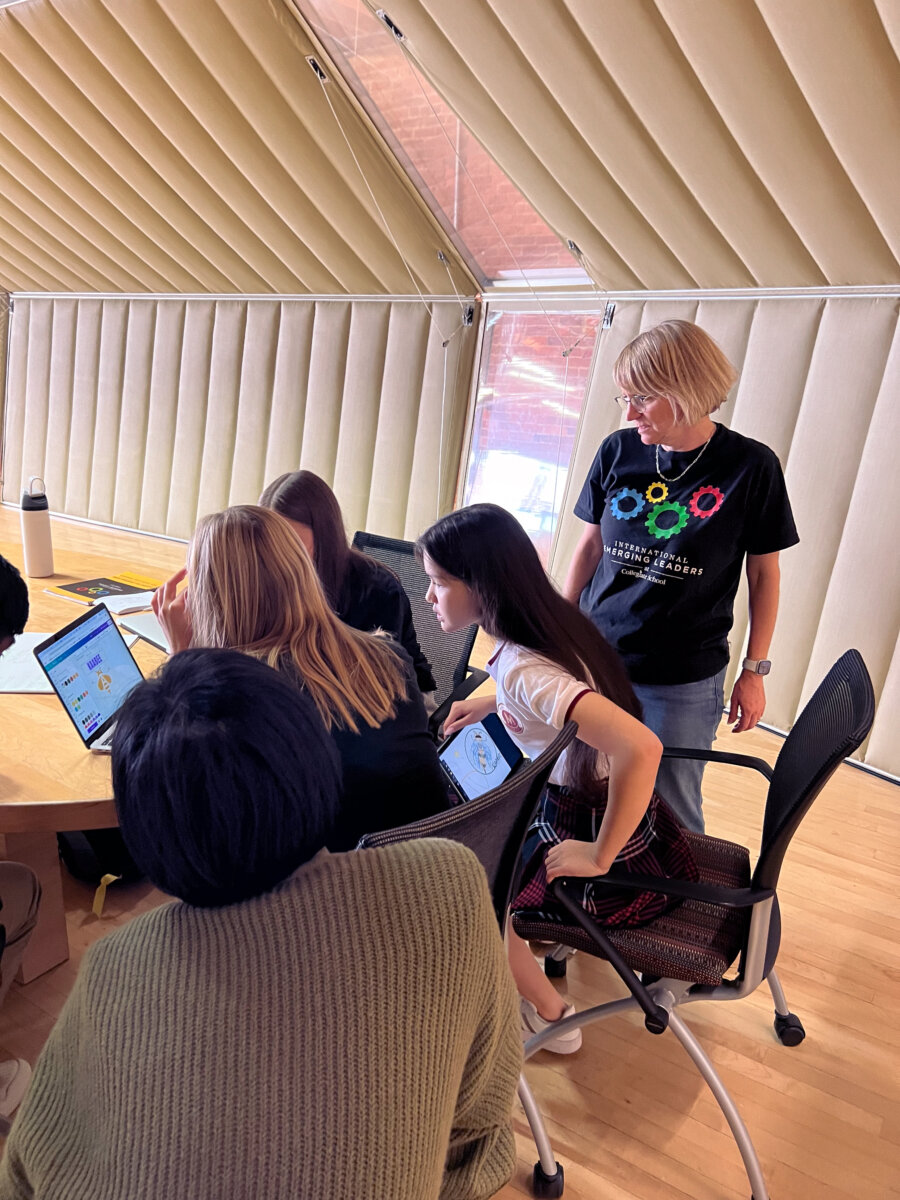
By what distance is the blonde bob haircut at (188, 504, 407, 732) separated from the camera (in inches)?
54.4

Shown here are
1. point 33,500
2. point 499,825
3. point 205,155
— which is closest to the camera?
point 499,825

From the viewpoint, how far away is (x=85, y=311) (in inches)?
263

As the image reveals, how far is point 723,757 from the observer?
1.68 m

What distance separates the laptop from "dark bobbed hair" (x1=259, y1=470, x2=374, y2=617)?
54cm

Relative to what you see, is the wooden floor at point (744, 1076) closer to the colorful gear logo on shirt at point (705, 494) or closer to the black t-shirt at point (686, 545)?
the black t-shirt at point (686, 545)

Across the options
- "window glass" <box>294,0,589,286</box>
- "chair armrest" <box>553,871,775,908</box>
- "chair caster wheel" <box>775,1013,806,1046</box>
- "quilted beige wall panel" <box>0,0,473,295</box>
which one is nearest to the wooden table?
"chair armrest" <box>553,871,775,908</box>

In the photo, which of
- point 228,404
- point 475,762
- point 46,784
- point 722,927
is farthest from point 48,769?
point 228,404

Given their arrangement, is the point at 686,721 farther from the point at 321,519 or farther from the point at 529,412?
the point at 529,412

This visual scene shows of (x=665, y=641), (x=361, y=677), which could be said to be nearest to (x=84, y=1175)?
(x=361, y=677)

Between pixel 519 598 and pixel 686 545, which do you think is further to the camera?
pixel 686 545

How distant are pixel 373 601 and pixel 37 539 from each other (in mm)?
1340

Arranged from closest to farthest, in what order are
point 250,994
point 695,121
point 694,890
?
point 250,994, point 694,890, point 695,121

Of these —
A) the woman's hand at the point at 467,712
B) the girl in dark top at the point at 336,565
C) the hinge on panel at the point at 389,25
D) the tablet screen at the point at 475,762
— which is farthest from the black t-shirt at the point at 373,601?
the hinge on panel at the point at 389,25

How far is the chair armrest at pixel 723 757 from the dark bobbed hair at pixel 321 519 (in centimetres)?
92
